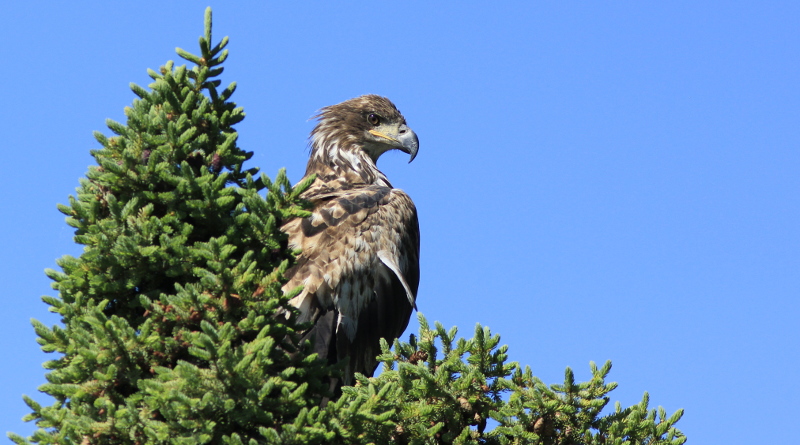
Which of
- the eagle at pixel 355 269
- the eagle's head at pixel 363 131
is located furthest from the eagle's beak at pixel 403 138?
the eagle at pixel 355 269

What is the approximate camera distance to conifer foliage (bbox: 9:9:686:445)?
11.6 ft

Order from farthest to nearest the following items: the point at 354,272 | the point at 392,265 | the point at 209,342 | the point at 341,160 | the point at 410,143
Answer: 1. the point at 410,143
2. the point at 341,160
3. the point at 392,265
4. the point at 354,272
5. the point at 209,342

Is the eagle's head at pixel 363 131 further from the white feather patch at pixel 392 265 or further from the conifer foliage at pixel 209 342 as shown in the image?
the conifer foliage at pixel 209 342

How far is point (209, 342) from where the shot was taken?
3.36 metres

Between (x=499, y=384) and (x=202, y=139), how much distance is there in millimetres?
1903

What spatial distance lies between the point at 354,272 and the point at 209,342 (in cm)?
295

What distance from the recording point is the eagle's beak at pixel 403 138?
8.31 meters

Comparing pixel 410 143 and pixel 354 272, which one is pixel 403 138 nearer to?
pixel 410 143

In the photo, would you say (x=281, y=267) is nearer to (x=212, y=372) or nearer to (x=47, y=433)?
(x=212, y=372)

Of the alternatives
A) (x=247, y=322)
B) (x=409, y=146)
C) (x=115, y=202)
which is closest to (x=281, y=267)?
(x=247, y=322)

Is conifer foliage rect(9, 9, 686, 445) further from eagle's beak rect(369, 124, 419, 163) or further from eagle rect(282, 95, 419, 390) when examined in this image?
eagle's beak rect(369, 124, 419, 163)

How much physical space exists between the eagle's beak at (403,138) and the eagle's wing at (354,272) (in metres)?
1.44

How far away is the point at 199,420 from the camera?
11.4 feet

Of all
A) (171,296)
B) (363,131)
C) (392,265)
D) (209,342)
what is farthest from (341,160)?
(209,342)
